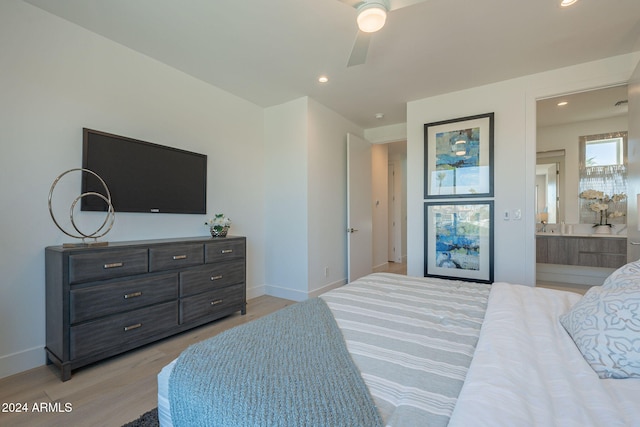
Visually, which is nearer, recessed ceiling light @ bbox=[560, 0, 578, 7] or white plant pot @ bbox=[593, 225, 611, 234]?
recessed ceiling light @ bbox=[560, 0, 578, 7]

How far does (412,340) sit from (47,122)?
113 inches

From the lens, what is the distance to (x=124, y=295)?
2.08 metres

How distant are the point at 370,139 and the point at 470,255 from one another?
103 inches

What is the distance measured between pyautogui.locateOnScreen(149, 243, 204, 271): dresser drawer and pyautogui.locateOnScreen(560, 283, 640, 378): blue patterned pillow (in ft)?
8.51

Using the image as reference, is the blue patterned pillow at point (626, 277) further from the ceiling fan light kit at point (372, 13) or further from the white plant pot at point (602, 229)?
the white plant pot at point (602, 229)

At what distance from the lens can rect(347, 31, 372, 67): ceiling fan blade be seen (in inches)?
69.4

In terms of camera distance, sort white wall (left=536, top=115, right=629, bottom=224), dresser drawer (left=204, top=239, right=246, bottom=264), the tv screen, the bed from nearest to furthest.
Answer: the bed → the tv screen → dresser drawer (left=204, top=239, right=246, bottom=264) → white wall (left=536, top=115, right=629, bottom=224)

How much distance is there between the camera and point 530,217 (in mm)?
3002

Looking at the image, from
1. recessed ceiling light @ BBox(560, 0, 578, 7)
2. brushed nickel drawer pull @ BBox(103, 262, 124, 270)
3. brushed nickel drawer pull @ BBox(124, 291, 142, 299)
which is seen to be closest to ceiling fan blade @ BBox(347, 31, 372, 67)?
recessed ceiling light @ BBox(560, 0, 578, 7)

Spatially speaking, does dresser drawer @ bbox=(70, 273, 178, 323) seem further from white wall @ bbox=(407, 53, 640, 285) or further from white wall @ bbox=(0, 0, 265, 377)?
white wall @ bbox=(407, 53, 640, 285)

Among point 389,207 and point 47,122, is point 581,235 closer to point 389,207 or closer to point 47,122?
point 389,207

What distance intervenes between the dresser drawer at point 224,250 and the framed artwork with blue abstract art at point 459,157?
236 cm

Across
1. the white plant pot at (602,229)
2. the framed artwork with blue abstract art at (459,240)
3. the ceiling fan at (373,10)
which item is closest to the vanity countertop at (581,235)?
the white plant pot at (602,229)

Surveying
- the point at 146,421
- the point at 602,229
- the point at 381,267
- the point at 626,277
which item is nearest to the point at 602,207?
the point at 602,229
